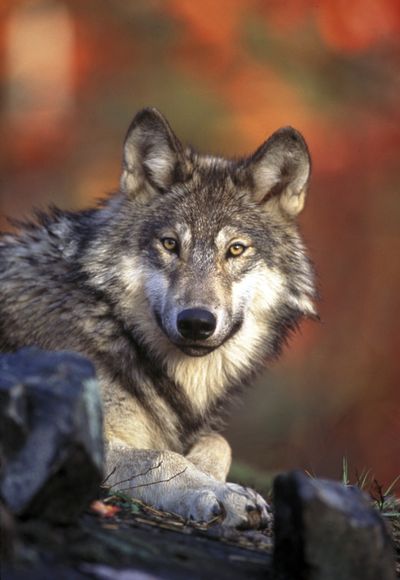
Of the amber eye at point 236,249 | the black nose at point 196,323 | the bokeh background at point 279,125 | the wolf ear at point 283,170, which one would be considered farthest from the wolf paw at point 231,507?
the bokeh background at point 279,125

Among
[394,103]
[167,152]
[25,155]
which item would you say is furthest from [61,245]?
[394,103]

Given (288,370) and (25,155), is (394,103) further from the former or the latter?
(25,155)

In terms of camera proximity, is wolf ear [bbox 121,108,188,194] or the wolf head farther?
wolf ear [bbox 121,108,188,194]

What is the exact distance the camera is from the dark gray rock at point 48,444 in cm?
291

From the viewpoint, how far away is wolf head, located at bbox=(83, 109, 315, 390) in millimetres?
5031

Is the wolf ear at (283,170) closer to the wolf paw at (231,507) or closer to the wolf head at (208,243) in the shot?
the wolf head at (208,243)

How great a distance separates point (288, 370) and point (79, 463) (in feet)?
27.7

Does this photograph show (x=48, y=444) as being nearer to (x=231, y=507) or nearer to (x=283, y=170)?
(x=231, y=507)

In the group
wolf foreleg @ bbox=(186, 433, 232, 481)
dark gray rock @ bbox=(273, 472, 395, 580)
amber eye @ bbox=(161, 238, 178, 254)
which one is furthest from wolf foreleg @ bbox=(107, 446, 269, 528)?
amber eye @ bbox=(161, 238, 178, 254)

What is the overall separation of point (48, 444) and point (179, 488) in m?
1.50

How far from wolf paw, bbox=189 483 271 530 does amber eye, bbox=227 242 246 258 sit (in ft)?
4.51

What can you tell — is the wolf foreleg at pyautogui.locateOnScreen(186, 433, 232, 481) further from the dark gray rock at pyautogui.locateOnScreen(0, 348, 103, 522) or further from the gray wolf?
the dark gray rock at pyautogui.locateOnScreen(0, 348, 103, 522)

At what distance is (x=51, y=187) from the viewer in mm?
11320

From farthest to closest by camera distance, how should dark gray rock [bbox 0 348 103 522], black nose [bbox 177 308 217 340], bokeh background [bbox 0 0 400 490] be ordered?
bokeh background [bbox 0 0 400 490] → black nose [bbox 177 308 217 340] → dark gray rock [bbox 0 348 103 522]
